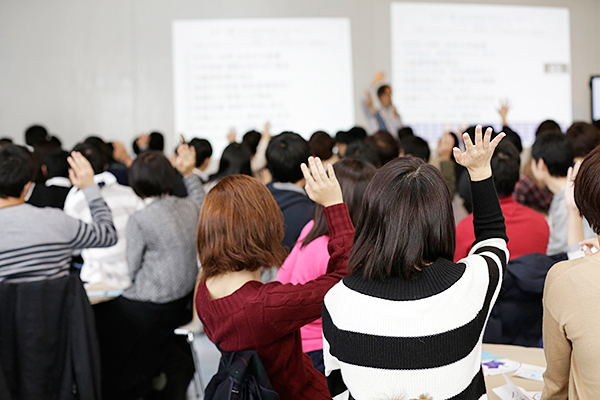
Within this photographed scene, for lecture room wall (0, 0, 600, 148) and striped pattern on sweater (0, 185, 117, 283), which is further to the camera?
lecture room wall (0, 0, 600, 148)

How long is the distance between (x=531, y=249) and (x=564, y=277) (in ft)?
4.19

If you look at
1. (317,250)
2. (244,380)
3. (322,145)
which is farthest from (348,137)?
(244,380)

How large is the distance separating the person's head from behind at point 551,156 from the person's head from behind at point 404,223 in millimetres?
A: 1588

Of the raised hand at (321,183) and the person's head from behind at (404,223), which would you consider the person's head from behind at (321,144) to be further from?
the person's head from behind at (404,223)

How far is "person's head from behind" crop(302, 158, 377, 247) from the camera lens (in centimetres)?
184

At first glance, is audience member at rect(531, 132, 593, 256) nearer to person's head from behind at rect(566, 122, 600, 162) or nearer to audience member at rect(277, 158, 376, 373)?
person's head from behind at rect(566, 122, 600, 162)

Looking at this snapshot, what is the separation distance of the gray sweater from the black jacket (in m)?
0.65

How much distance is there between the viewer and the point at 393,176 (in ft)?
3.56

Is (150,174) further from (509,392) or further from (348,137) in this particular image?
(348,137)

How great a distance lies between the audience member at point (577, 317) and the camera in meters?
1.02

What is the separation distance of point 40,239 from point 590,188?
6.30ft

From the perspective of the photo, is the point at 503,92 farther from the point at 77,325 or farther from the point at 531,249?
the point at 77,325

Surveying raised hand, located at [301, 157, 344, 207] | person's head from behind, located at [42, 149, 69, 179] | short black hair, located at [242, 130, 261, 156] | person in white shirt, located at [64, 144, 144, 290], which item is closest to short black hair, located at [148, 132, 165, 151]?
short black hair, located at [242, 130, 261, 156]

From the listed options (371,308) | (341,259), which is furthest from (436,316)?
(341,259)
